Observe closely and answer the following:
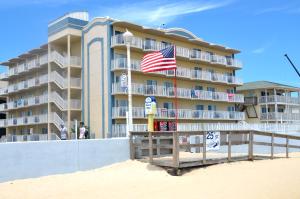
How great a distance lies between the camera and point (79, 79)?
136 feet

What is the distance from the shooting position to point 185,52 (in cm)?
4400

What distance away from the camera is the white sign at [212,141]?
17.5 m

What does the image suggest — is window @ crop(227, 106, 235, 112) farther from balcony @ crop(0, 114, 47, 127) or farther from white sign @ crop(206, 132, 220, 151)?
white sign @ crop(206, 132, 220, 151)

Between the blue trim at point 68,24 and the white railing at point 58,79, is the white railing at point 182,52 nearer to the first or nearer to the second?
the blue trim at point 68,24

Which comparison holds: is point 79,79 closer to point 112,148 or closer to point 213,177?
point 112,148

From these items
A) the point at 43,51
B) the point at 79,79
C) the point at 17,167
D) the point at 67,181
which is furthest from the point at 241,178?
the point at 43,51

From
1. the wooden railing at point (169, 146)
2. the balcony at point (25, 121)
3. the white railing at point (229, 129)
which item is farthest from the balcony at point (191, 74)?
the wooden railing at point (169, 146)

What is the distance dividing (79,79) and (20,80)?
49.2 feet

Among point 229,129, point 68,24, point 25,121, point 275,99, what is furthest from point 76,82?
point 275,99

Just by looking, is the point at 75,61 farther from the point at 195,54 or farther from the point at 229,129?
the point at 229,129

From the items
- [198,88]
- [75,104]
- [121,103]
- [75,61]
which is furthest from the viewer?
[198,88]

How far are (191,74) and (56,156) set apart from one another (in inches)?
1211

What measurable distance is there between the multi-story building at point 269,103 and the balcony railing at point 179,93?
683 centimetres

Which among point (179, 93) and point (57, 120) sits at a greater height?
point (179, 93)
